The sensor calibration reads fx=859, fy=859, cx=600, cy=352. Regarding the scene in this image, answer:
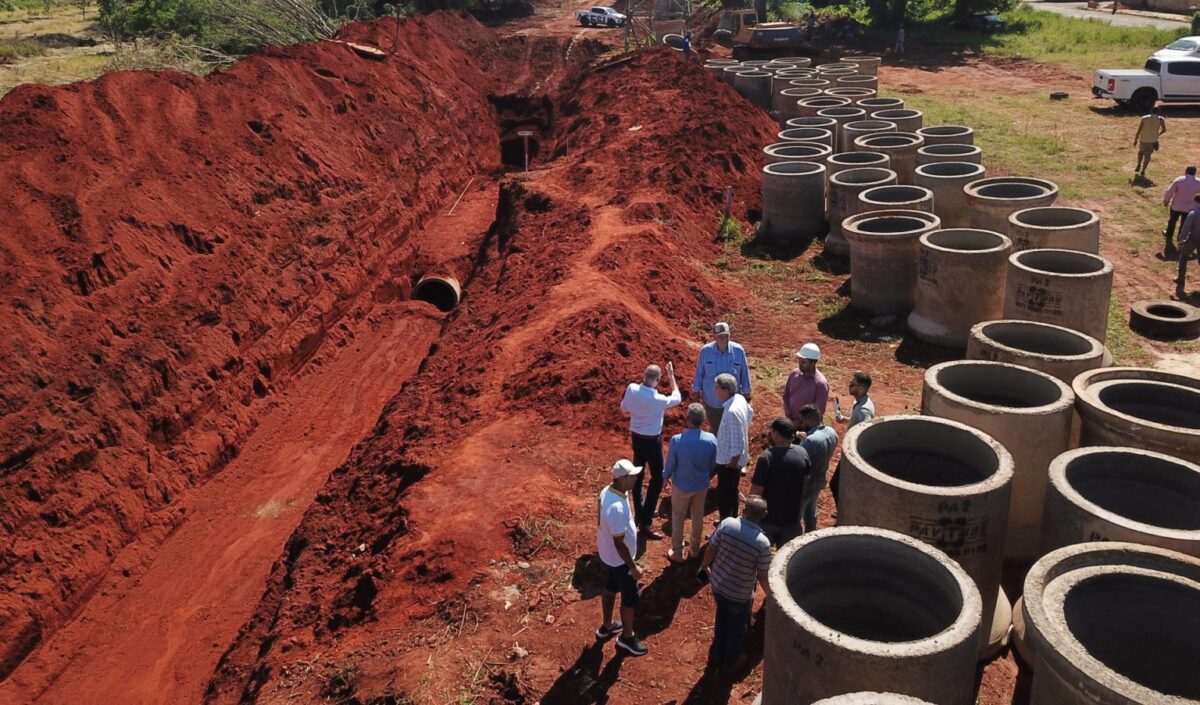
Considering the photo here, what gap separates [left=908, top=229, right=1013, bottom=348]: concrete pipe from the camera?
11805 millimetres

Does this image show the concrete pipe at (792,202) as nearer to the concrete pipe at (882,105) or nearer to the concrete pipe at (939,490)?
the concrete pipe at (882,105)

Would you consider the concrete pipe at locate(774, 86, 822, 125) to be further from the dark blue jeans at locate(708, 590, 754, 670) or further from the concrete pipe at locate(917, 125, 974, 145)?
the dark blue jeans at locate(708, 590, 754, 670)

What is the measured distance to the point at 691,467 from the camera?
7.53 metres

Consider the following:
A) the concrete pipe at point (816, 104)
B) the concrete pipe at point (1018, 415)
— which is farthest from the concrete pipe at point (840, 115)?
the concrete pipe at point (1018, 415)

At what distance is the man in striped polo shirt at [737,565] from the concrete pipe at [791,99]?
19530 millimetres

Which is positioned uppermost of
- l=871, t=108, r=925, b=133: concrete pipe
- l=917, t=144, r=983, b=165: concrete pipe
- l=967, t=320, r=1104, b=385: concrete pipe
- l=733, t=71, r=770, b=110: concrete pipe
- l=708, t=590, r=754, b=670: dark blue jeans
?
l=733, t=71, r=770, b=110: concrete pipe

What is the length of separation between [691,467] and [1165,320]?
9143 millimetres

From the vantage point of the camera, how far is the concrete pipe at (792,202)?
17.0 m

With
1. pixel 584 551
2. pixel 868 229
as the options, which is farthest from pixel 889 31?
pixel 584 551

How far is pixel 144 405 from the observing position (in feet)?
39.8

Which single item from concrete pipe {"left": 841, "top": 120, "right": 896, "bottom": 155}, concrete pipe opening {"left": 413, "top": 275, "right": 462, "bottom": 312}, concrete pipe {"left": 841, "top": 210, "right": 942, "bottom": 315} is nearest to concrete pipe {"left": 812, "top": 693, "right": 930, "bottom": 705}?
concrete pipe {"left": 841, "top": 210, "right": 942, "bottom": 315}

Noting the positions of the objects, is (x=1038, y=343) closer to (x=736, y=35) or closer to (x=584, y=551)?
(x=584, y=551)

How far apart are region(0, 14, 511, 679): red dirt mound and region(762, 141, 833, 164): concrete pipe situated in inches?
330

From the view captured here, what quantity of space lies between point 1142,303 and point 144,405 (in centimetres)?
1493
